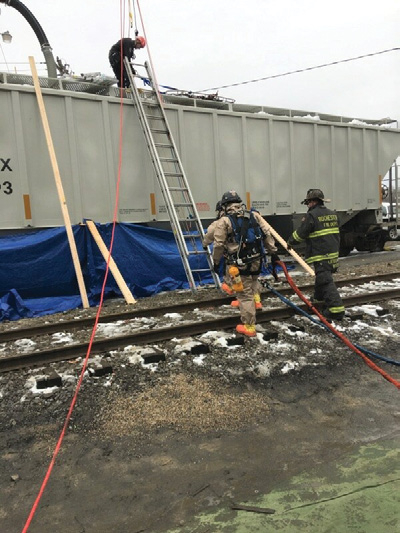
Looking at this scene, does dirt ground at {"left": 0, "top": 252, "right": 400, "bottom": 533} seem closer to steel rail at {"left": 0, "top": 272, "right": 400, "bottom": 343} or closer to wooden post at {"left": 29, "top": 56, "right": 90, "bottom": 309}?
steel rail at {"left": 0, "top": 272, "right": 400, "bottom": 343}

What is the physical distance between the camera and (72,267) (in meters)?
8.12

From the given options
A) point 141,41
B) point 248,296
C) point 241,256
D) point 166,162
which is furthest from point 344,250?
point 241,256

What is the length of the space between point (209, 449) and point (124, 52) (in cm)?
865

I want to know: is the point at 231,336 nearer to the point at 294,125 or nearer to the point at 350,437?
the point at 350,437

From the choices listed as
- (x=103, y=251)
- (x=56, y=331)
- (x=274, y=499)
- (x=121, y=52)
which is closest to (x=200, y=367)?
(x=274, y=499)

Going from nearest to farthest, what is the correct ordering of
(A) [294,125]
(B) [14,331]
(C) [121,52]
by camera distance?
(B) [14,331] < (C) [121,52] < (A) [294,125]

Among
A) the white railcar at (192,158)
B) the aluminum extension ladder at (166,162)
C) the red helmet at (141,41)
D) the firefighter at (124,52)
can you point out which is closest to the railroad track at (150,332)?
the aluminum extension ladder at (166,162)

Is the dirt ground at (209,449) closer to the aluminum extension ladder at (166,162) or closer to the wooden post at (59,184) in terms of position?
the wooden post at (59,184)

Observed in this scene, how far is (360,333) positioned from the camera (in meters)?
5.54

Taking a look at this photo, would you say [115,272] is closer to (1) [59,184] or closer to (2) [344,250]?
(1) [59,184]

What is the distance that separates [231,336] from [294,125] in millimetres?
8190

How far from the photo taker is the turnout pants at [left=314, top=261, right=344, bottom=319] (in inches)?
234

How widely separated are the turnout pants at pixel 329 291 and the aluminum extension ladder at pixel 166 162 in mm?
2946

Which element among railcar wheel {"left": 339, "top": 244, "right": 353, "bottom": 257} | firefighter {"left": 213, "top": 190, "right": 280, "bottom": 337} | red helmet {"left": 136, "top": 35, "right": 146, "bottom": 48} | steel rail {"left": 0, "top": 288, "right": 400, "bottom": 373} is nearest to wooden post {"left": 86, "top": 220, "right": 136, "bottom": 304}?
steel rail {"left": 0, "top": 288, "right": 400, "bottom": 373}
